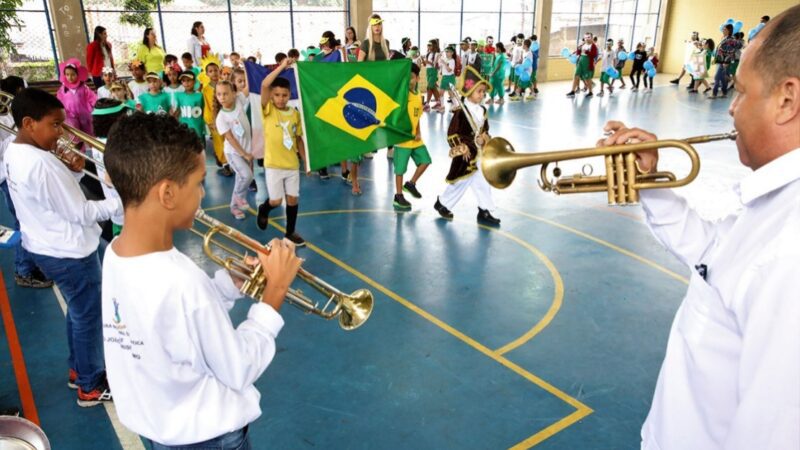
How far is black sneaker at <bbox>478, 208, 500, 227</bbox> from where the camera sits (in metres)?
7.44

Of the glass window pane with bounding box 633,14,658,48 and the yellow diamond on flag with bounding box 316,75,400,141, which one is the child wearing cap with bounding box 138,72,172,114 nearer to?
the yellow diamond on flag with bounding box 316,75,400,141

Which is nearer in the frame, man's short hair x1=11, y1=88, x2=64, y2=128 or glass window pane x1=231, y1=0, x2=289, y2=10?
man's short hair x1=11, y1=88, x2=64, y2=128

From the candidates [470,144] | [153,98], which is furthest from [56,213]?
[153,98]

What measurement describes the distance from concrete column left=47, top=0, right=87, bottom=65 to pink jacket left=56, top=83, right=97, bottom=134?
755cm

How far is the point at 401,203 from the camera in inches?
318

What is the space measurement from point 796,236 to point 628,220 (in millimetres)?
6732

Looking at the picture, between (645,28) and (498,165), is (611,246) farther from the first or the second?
(645,28)

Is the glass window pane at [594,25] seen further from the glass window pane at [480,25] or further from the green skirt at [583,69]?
the green skirt at [583,69]

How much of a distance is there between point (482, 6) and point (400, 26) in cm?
433

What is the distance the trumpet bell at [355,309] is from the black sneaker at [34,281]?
14.1 feet

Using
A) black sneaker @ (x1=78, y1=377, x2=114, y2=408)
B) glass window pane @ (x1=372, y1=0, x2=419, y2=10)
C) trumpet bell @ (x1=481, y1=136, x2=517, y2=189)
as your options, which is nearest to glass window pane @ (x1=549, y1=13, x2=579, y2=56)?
glass window pane @ (x1=372, y1=0, x2=419, y2=10)

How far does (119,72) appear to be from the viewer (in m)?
16.3

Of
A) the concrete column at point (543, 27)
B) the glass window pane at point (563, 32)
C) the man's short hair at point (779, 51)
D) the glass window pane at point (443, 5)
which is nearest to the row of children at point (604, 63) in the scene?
the concrete column at point (543, 27)

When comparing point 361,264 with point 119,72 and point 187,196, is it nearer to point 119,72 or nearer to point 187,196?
point 187,196
